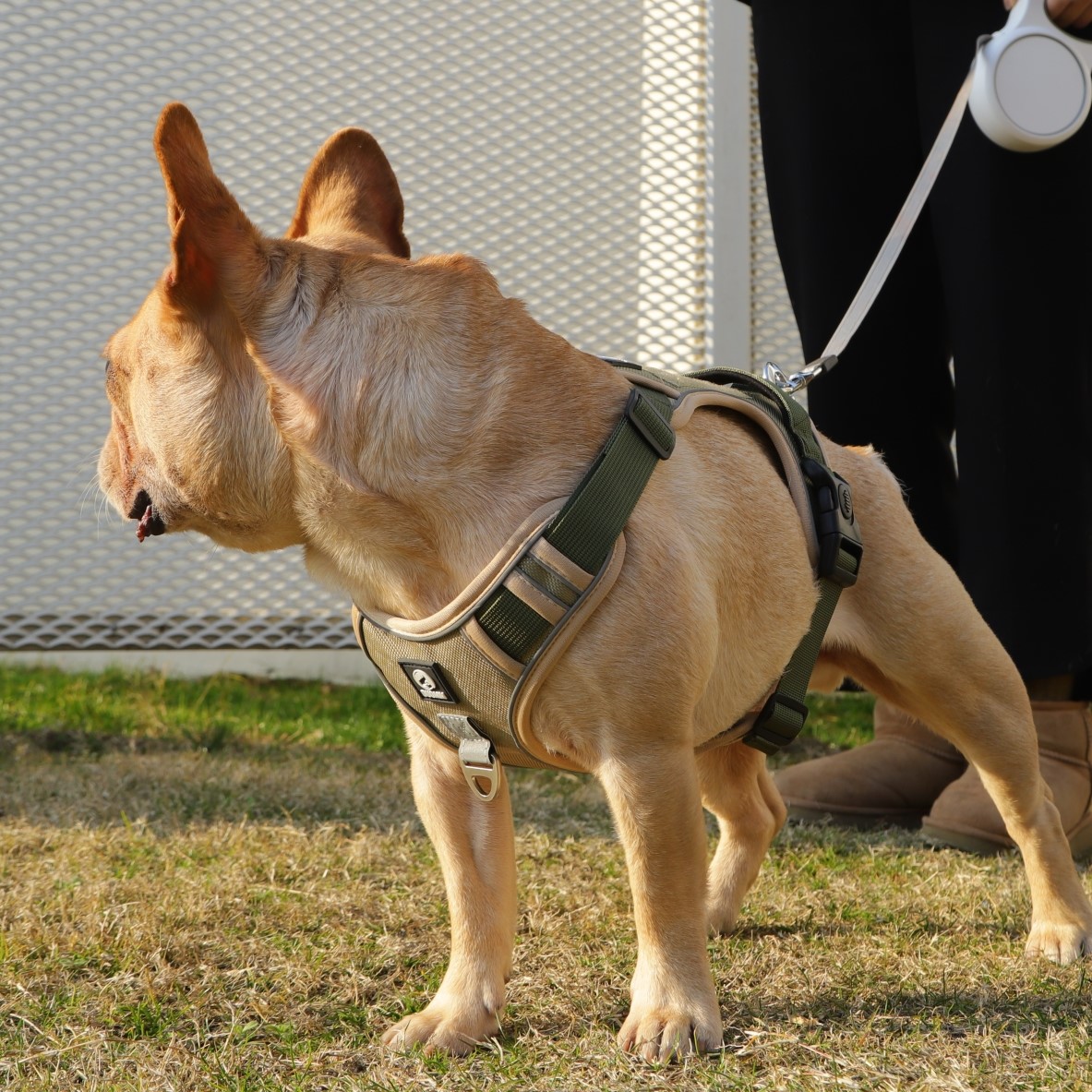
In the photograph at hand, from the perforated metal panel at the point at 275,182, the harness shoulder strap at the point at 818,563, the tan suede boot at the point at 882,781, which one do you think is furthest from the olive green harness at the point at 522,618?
the perforated metal panel at the point at 275,182

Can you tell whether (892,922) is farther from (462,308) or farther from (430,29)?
(430,29)

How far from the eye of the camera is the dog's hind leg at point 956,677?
214cm

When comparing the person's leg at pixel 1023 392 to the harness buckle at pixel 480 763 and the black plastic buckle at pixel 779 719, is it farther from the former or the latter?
the harness buckle at pixel 480 763

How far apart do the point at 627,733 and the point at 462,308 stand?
600mm

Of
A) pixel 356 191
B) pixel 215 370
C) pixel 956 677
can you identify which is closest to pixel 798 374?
pixel 956 677

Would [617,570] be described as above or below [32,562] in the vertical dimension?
above

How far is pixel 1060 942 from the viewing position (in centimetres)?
217

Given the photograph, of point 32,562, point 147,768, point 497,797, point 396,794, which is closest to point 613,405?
point 497,797

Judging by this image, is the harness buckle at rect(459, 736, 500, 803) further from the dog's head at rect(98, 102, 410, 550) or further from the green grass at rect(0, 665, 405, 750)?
the green grass at rect(0, 665, 405, 750)

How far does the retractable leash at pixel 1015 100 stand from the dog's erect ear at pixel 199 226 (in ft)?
3.49

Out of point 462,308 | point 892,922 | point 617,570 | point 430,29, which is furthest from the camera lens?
point 430,29

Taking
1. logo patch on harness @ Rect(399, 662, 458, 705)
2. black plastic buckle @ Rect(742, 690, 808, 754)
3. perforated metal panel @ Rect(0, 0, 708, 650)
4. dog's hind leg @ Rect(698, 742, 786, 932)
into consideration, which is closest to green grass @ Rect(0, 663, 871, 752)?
perforated metal panel @ Rect(0, 0, 708, 650)

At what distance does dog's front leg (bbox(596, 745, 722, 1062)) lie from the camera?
165cm

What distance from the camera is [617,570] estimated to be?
1609mm
